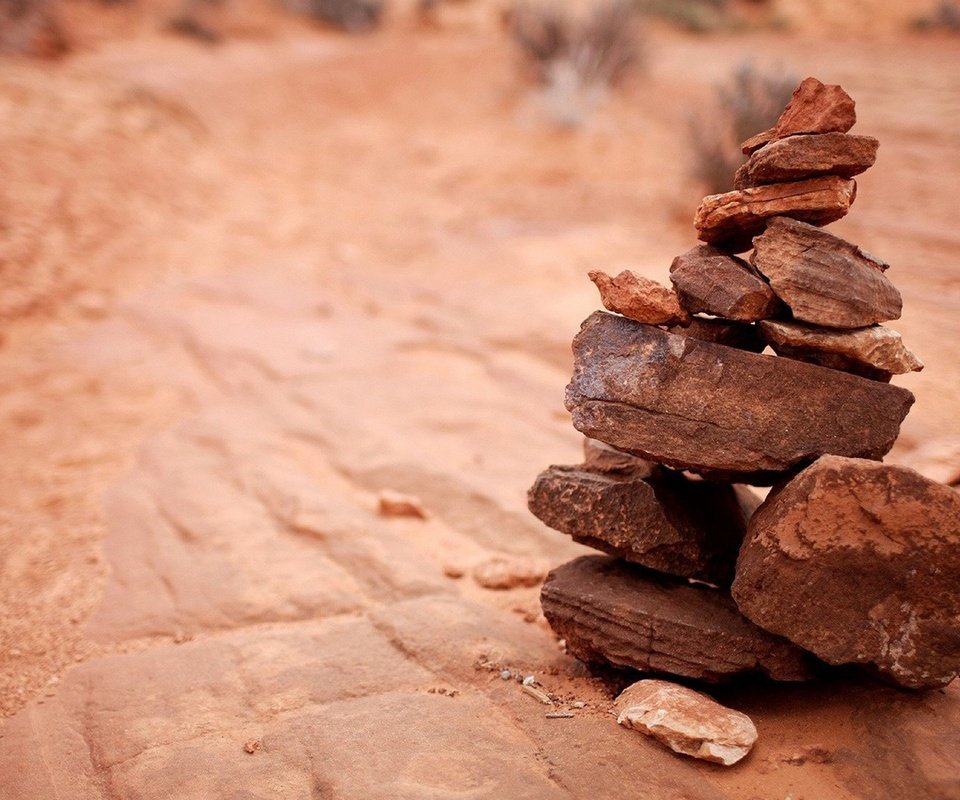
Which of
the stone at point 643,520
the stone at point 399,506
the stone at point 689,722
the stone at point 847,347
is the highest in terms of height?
the stone at point 847,347

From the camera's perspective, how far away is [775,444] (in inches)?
95.4

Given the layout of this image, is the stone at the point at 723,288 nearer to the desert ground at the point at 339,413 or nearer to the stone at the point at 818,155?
the stone at the point at 818,155

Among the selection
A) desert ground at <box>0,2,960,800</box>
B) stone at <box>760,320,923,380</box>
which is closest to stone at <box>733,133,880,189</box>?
stone at <box>760,320,923,380</box>

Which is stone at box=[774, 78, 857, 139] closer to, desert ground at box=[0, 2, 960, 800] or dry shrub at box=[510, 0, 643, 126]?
desert ground at box=[0, 2, 960, 800]

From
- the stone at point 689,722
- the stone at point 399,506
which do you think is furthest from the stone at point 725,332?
the stone at point 399,506

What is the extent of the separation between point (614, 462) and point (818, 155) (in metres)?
1.25

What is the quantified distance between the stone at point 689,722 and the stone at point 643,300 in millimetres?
1169

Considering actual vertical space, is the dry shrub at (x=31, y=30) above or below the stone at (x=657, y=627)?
above

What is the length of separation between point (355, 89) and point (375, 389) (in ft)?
27.3

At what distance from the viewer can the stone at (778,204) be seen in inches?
95.7

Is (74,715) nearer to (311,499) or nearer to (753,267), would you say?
(311,499)

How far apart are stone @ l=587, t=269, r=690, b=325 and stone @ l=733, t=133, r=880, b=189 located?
A: 1.64 ft

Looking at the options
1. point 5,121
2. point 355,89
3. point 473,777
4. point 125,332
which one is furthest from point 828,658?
point 355,89

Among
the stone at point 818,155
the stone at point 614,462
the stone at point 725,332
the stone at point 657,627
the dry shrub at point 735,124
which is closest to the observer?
the stone at point 818,155
